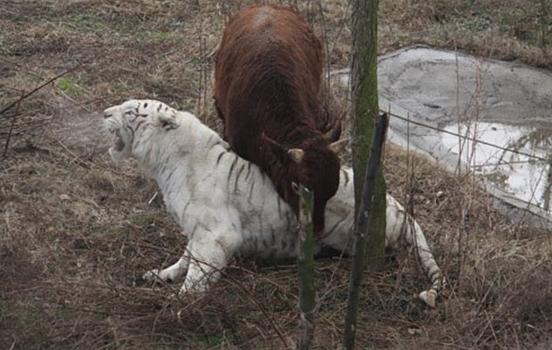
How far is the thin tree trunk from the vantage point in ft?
17.6

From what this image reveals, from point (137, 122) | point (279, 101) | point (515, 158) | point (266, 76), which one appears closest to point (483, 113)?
point (515, 158)

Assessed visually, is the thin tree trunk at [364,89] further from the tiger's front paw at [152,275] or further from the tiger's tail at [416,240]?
the tiger's front paw at [152,275]

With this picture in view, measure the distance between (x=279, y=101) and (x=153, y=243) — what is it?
134 cm

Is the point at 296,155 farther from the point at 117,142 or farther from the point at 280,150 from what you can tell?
the point at 117,142

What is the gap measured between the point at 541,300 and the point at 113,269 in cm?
263

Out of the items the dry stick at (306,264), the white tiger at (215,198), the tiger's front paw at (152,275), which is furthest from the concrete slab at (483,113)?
the dry stick at (306,264)

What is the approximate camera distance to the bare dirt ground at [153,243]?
5078 mm

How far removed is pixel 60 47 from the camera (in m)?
10.5

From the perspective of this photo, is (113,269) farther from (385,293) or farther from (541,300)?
(541,300)

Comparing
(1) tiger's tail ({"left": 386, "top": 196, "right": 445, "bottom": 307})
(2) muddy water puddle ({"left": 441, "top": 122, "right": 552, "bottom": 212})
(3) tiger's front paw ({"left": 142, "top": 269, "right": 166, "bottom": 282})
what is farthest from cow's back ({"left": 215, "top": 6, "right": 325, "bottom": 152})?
(2) muddy water puddle ({"left": 441, "top": 122, "right": 552, "bottom": 212})

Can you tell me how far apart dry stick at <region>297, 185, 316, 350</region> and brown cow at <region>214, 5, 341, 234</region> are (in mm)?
1505

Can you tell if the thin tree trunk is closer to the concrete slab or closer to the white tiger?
the white tiger

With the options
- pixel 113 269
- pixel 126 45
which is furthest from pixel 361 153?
pixel 126 45

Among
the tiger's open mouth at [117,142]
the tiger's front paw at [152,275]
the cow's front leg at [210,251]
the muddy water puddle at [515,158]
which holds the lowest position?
the muddy water puddle at [515,158]
